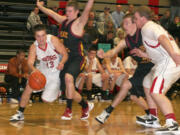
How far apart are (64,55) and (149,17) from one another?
1.55 meters

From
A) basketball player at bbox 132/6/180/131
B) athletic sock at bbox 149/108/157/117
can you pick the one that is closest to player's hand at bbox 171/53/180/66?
basketball player at bbox 132/6/180/131

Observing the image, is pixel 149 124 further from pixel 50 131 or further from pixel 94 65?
pixel 94 65

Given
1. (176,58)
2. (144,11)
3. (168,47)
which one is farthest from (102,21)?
(176,58)

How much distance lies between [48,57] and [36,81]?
60 cm

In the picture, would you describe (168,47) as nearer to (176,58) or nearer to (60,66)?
(176,58)

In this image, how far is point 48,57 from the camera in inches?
246

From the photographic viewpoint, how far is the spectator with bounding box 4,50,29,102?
9373 mm

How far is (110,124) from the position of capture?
5.94m

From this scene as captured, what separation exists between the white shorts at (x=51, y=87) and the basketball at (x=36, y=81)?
30 cm

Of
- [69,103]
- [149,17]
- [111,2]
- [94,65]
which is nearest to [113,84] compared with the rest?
[94,65]

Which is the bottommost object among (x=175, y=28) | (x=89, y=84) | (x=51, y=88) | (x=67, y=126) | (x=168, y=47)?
(x=67, y=126)

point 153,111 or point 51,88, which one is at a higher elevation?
point 51,88

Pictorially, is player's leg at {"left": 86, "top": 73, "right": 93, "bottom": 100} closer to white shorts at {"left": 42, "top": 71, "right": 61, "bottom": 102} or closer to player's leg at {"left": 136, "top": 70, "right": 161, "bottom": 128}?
white shorts at {"left": 42, "top": 71, "right": 61, "bottom": 102}

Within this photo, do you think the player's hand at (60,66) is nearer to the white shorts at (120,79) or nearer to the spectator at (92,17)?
the white shorts at (120,79)
